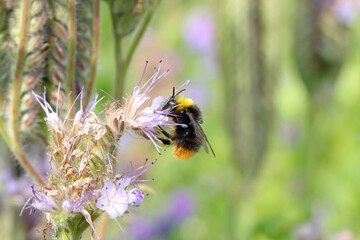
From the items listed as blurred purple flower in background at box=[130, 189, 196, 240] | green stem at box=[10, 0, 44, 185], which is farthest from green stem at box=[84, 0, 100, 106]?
blurred purple flower in background at box=[130, 189, 196, 240]

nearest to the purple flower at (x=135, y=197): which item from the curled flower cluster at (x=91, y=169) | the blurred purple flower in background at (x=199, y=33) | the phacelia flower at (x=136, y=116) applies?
the curled flower cluster at (x=91, y=169)

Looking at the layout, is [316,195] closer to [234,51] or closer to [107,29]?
A: [234,51]

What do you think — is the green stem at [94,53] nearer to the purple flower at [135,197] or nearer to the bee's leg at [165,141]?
the bee's leg at [165,141]

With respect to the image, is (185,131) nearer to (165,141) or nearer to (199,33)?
(165,141)

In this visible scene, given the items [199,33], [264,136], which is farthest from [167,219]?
[199,33]

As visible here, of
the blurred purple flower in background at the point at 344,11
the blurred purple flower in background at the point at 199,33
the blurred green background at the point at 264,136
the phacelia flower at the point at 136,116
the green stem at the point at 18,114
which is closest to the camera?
the phacelia flower at the point at 136,116
